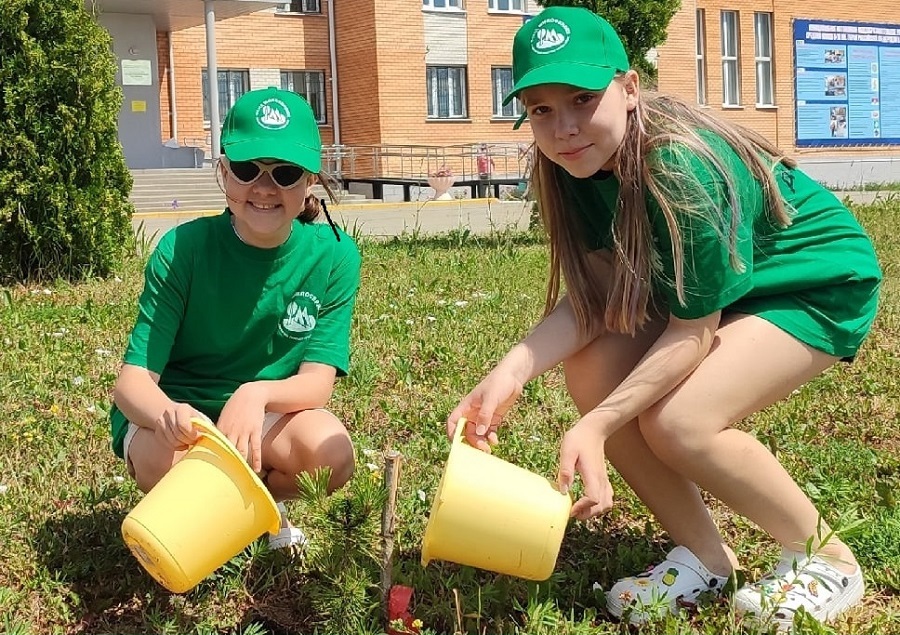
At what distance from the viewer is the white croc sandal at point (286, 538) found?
8.34ft

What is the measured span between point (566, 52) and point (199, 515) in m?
1.12

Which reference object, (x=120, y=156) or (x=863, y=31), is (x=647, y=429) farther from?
(x=863, y=31)

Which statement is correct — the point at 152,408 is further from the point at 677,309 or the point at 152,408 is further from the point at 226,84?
the point at 226,84

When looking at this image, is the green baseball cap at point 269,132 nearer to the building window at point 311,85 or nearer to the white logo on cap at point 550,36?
the white logo on cap at point 550,36

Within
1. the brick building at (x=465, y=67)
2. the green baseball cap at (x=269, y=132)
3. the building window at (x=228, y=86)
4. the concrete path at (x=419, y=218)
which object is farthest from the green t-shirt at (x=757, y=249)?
the building window at (x=228, y=86)

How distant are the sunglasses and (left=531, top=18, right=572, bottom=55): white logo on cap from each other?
620mm

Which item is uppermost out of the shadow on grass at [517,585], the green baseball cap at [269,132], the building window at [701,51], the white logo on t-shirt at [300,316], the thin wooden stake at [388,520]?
the building window at [701,51]

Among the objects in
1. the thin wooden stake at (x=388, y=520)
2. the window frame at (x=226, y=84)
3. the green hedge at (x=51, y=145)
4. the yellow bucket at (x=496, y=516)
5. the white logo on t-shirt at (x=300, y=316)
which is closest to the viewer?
the yellow bucket at (x=496, y=516)

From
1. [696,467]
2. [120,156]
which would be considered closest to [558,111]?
[696,467]

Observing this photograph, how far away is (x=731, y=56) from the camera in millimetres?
27703

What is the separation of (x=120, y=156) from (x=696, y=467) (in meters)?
5.70

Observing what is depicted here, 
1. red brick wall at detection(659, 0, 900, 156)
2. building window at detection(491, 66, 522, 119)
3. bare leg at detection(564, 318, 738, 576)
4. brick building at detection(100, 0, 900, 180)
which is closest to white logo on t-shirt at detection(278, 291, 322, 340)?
bare leg at detection(564, 318, 738, 576)

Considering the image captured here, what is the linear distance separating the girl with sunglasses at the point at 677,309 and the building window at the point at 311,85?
70.0ft

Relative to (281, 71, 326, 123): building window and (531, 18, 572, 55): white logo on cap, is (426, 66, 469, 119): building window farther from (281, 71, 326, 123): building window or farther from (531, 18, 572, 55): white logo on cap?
(531, 18, 572, 55): white logo on cap
